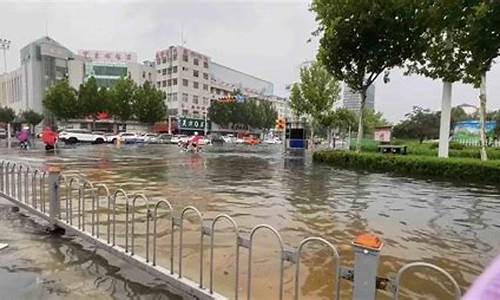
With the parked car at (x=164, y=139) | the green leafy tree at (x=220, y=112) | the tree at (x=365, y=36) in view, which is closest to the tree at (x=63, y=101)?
the parked car at (x=164, y=139)

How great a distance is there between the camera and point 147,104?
51.3 meters

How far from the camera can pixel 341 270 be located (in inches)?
102

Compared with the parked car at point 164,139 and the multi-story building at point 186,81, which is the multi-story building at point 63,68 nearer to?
the multi-story building at point 186,81

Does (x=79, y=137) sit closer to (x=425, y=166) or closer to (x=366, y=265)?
(x=425, y=166)

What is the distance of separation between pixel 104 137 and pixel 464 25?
40648 mm

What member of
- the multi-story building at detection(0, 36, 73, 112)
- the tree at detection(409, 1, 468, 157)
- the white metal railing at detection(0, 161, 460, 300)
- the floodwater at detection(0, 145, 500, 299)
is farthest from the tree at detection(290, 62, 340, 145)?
the multi-story building at detection(0, 36, 73, 112)

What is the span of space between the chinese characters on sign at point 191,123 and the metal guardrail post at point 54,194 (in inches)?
2456

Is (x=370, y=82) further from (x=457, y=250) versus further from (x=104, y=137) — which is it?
(x=104, y=137)

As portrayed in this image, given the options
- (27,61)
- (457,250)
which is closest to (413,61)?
(457,250)

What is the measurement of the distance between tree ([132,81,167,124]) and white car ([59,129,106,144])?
9455 millimetres

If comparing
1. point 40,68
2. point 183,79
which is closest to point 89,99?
point 183,79

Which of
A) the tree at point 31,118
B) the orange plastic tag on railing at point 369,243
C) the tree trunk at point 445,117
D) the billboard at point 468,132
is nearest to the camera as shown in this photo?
the orange plastic tag on railing at point 369,243

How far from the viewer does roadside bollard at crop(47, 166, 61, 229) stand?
5.25 m

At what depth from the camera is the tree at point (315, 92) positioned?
1214 inches
